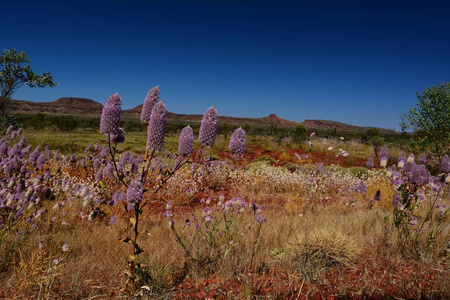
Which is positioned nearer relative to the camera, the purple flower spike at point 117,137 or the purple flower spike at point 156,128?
the purple flower spike at point 156,128

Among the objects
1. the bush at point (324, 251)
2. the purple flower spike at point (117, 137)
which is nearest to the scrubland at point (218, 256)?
the bush at point (324, 251)

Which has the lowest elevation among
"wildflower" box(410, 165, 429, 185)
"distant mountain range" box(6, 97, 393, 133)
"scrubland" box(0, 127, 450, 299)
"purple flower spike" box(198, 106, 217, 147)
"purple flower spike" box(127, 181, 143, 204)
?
"scrubland" box(0, 127, 450, 299)

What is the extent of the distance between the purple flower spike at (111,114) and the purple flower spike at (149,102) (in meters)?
0.18

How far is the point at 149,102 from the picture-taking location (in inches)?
73.7

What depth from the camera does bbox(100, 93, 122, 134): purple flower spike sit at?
176 cm

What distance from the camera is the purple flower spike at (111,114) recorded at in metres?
1.76

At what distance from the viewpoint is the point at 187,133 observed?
6.49 feet

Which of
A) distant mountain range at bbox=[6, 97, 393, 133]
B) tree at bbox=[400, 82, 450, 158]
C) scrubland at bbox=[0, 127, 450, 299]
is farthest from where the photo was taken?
distant mountain range at bbox=[6, 97, 393, 133]

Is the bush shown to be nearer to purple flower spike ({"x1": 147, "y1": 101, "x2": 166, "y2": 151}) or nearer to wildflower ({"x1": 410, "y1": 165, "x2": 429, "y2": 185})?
wildflower ({"x1": 410, "y1": 165, "x2": 429, "y2": 185})

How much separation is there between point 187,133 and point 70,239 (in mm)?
2438

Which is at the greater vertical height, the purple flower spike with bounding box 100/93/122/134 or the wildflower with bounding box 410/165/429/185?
the purple flower spike with bounding box 100/93/122/134

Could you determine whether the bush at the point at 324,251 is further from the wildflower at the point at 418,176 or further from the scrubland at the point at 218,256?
the wildflower at the point at 418,176

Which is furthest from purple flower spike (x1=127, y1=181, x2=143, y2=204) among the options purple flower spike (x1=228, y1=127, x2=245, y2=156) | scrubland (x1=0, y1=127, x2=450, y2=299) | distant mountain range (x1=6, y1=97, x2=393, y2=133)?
distant mountain range (x1=6, y1=97, x2=393, y2=133)

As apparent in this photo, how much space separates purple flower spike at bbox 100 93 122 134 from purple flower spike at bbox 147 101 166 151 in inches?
10.0
